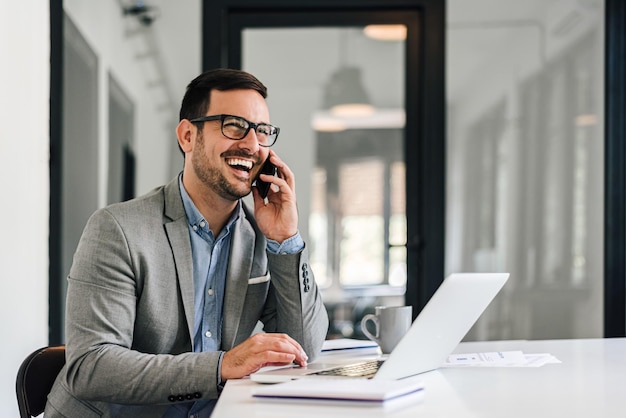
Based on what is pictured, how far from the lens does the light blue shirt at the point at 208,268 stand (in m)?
2.06

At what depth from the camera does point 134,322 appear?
1.94m

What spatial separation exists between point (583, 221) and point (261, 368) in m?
3.00

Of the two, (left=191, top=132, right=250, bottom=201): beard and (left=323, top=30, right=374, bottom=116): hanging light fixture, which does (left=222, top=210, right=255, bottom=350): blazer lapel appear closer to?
(left=191, top=132, right=250, bottom=201): beard

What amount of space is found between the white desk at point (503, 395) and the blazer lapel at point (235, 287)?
0.42 metres

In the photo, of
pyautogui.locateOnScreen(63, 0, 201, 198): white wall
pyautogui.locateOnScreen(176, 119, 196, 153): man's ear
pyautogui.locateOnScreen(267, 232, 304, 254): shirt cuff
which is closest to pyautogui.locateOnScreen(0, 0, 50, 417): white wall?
pyautogui.locateOnScreen(63, 0, 201, 198): white wall

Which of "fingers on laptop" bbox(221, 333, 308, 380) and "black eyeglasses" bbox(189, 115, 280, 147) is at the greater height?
"black eyeglasses" bbox(189, 115, 280, 147)

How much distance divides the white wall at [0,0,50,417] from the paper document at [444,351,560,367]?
1.62 m

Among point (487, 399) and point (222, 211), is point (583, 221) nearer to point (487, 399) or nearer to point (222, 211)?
point (222, 211)

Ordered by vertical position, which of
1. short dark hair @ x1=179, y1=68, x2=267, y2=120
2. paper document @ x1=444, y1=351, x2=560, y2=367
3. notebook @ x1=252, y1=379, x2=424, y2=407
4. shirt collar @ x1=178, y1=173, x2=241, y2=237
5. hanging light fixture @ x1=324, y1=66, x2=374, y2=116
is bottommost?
paper document @ x1=444, y1=351, x2=560, y2=367

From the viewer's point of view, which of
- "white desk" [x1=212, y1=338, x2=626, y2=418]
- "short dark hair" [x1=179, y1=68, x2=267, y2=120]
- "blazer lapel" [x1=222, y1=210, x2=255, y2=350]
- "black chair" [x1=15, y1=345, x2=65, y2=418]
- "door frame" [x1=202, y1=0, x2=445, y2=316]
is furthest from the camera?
"door frame" [x1=202, y1=0, x2=445, y2=316]

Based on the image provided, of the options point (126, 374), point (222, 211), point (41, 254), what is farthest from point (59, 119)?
point (126, 374)

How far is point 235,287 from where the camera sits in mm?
2062

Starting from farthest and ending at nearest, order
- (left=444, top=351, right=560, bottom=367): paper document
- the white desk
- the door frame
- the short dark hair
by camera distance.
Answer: the door frame → the short dark hair → (left=444, top=351, right=560, bottom=367): paper document → the white desk

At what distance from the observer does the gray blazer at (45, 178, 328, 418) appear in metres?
1.75
